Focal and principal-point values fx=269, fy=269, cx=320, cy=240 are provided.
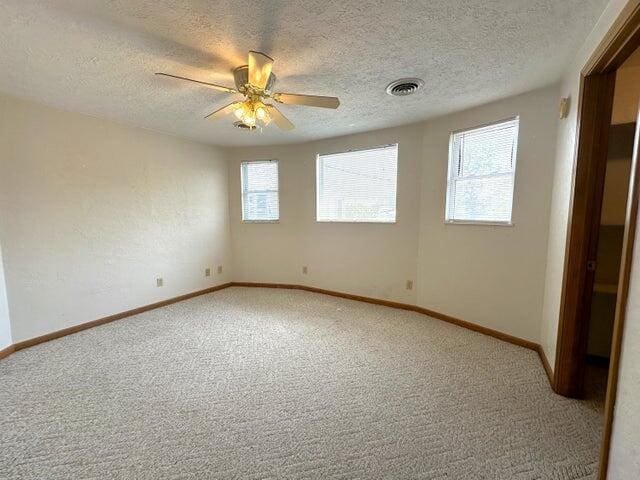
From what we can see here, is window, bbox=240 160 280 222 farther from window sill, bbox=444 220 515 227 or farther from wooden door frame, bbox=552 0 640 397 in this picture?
wooden door frame, bbox=552 0 640 397

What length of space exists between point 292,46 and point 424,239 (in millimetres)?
2460

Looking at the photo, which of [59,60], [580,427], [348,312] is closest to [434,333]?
[348,312]

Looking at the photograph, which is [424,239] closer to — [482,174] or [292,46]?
[482,174]

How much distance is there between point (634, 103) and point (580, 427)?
217cm

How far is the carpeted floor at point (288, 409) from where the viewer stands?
1335mm

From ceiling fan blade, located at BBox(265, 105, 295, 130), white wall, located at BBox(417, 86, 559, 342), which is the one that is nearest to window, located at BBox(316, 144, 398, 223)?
white wall, located at BBox(417, 86, 559, 342)

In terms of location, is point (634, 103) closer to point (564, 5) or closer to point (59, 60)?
point (564, 5)

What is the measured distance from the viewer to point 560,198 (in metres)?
2.00

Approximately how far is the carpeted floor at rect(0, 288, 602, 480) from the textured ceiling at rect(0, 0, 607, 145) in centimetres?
224

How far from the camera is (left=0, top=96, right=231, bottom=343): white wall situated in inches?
95.9

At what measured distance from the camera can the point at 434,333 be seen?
109 inches

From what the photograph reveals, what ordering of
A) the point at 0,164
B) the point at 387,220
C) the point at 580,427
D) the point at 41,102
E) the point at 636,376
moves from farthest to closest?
the point at 387,220 → the point at 41,102 → the point at 0,164 → the point at 580,427 → the point at 636,376

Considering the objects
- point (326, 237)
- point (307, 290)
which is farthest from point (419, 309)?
point (307, 290)

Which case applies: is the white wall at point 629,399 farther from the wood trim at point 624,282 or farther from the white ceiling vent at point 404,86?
the white ceiling vent at point 404,86
